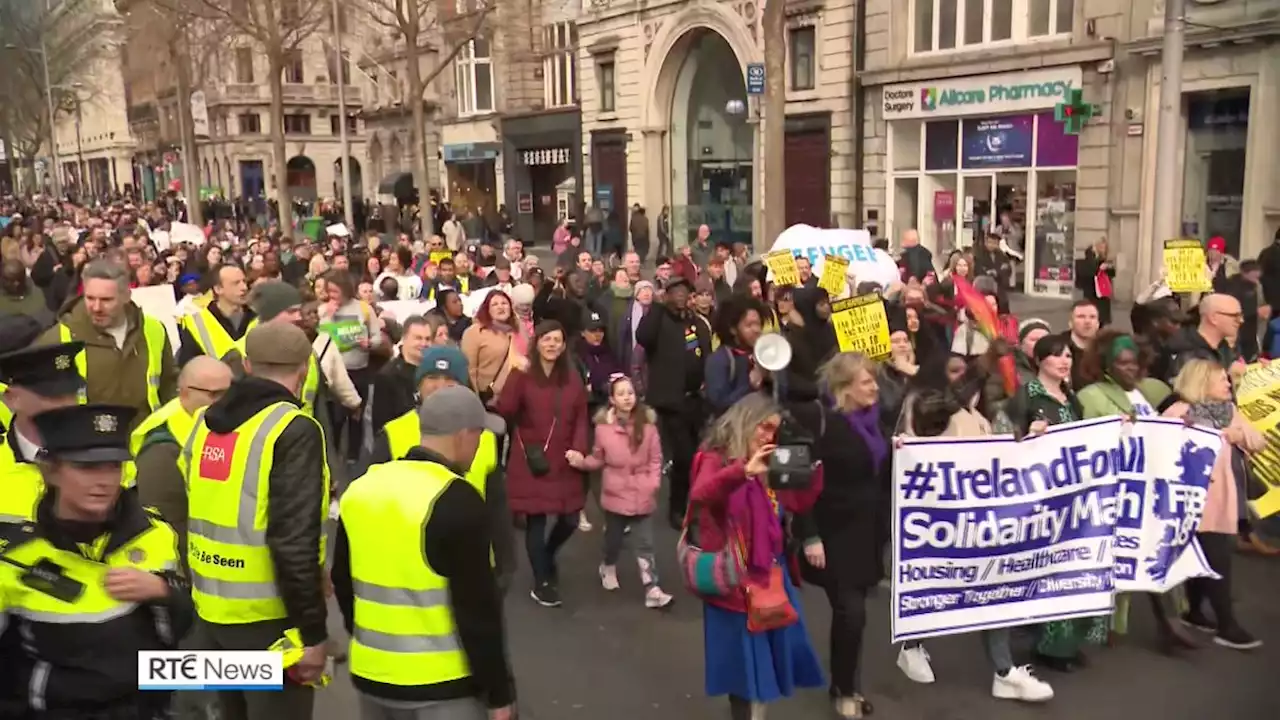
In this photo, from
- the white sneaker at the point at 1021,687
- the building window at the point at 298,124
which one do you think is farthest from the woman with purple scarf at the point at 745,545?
the building window at the point at 298,124

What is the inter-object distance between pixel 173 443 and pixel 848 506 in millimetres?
2963

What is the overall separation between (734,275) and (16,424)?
11003mm

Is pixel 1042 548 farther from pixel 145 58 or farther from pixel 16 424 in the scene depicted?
pixel 145 58

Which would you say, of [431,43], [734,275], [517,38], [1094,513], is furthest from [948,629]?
[431,43]

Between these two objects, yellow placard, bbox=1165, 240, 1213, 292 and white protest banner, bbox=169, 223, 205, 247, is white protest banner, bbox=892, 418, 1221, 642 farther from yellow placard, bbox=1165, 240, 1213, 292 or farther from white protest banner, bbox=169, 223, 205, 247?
white protest banner, bbox=169, 223, 205, 247

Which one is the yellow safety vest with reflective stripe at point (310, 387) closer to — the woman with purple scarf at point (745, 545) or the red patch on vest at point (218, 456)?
the red patch on vest at point (218, 456)

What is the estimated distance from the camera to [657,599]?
6.74m

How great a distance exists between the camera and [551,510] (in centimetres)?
669

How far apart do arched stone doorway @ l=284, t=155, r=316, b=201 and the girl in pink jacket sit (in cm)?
6288

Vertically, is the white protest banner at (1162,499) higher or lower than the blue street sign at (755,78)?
lower

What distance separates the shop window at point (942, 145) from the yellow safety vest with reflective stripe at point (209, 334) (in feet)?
57.8

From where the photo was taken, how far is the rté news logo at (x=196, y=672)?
2.72m

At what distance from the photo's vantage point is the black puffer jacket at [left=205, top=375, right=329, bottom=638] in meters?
3.55

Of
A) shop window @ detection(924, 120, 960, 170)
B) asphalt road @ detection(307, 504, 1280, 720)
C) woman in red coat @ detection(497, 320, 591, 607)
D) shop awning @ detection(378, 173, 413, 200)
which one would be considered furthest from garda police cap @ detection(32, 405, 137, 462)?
shop awning @ detection(378, 173, 413, 200)
